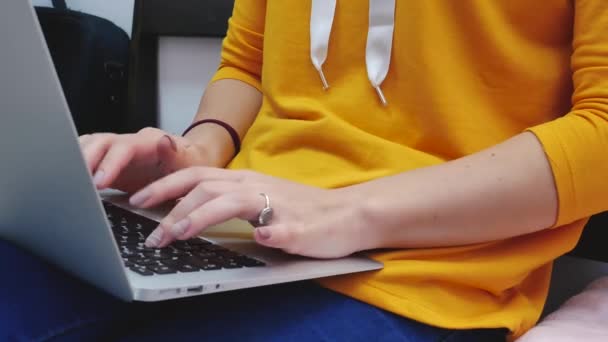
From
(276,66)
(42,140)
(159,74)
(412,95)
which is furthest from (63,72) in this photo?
(42,140)

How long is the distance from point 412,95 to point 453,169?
0.13 meters

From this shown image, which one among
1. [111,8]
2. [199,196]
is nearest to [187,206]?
[199,196]

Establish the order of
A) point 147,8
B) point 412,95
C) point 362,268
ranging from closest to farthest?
1. point 362,268
2. point 412,95
3. point 147,8

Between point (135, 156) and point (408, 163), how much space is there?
0.91 ft

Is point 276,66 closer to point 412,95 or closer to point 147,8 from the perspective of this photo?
point 412,95

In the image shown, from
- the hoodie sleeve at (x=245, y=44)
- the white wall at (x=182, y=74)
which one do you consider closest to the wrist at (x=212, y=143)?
the hoodie sleeve at (x=245, y=44)

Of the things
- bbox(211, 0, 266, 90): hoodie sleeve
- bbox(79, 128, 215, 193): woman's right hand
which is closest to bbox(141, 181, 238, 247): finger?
bbox(79, 128, 215, 193): woman's right hand

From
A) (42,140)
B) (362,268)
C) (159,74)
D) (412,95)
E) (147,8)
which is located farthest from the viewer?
(159,74)

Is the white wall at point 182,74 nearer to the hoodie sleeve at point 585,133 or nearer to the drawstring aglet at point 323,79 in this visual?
the drawstring aglet at point 323,79

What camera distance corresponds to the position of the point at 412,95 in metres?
0.64

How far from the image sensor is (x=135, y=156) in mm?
617

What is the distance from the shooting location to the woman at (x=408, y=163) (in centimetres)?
50

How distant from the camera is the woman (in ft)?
1.65

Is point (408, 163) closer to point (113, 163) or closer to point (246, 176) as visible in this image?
point (246, 176)
